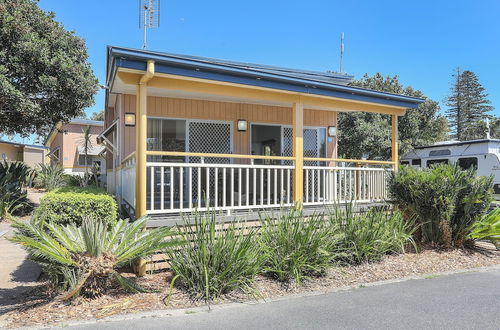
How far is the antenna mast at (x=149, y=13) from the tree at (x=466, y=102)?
3595 centimetres

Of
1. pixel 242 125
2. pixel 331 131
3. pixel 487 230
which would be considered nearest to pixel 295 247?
pixel 487 230

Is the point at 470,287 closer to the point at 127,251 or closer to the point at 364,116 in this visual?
the point at 127,251

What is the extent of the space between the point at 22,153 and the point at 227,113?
22.0 metres

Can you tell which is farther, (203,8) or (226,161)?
(203,8)

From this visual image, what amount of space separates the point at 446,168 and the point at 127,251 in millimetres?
6090

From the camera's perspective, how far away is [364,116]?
17.6 metres

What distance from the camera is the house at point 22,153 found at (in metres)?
22.6

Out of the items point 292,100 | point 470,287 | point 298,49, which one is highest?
point 298,49

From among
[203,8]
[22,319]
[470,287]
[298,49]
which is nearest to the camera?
[22,319]

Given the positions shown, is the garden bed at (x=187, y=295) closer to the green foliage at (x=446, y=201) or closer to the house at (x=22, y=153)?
the green foliage at (x=446, y=201)

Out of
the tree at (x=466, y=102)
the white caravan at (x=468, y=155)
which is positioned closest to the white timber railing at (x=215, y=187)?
the white caravan at (x=468, y=155)

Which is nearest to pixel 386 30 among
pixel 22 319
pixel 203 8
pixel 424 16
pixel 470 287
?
pixel 424 16

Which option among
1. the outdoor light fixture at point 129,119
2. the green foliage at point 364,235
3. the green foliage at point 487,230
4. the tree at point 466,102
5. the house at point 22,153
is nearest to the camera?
the green foliage at point 364,235

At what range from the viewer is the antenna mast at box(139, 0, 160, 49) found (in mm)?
14116
